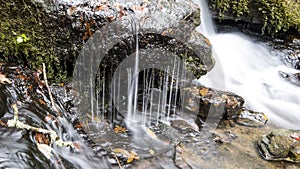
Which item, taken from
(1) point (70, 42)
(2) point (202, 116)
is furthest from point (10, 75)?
(2) point (202, 116)

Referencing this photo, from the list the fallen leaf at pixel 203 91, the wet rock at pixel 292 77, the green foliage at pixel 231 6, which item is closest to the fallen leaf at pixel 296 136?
the fallen leaf at pixel 203 91

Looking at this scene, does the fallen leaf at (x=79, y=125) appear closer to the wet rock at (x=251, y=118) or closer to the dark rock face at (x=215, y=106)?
the dark rock face at (x=215, y=106)

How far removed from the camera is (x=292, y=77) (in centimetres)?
666

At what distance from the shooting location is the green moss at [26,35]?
3.83m

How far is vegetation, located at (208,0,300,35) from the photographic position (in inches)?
278

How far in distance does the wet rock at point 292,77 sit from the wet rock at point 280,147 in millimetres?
2404

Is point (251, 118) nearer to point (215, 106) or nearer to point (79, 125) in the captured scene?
point (215, 106)

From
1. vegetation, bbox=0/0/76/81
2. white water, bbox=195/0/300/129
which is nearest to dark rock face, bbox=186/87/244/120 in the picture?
white water, bbox=195/0/300/129

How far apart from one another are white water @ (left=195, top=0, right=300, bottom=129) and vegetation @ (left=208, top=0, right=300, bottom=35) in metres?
0.46

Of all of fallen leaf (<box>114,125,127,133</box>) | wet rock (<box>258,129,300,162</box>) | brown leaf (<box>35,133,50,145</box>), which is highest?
brown leaf (<box>35,133,50,145</box>)

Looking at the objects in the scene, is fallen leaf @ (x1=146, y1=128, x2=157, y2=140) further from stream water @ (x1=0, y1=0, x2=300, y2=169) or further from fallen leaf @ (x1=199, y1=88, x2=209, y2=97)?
fallen leaf @ (x1=199, y1=88, x2=209, y2=97)

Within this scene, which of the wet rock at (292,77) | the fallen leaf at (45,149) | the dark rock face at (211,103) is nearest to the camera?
the fallen leaf at (45,149)

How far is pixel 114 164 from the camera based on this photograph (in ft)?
11.8

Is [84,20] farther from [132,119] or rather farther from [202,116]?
[202,116]
